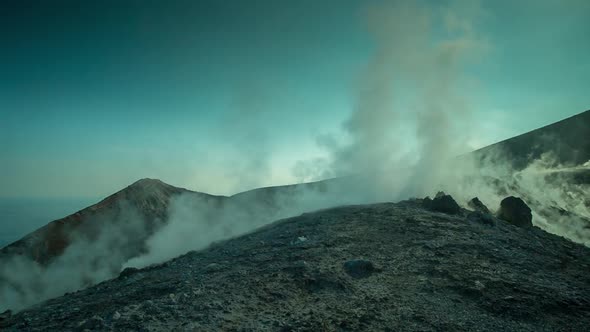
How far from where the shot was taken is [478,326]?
19.2 feet

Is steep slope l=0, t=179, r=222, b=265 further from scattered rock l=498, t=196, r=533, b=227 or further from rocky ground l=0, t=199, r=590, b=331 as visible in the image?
scattered rock l=498, t=196, r=533, b=227

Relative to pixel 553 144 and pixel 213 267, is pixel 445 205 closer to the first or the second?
pixel 213 267

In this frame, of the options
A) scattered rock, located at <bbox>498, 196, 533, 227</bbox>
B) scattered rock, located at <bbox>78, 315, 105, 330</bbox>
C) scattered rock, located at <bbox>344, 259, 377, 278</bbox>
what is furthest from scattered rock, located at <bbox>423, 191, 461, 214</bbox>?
scattered rock, located at <bbox>78, 315, 105, 330</bbox>

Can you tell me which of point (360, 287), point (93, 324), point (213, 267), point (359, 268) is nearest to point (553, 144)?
point (359, 268)

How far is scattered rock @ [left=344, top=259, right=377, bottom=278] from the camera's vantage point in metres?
8.36

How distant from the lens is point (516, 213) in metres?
15.4

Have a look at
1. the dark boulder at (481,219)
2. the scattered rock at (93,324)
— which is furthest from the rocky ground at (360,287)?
the dark boulder at (481,219)

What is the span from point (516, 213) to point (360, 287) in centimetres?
1253

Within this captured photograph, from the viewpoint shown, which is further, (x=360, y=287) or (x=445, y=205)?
(x=445, y=205)

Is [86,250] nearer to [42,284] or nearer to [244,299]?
[42,284]

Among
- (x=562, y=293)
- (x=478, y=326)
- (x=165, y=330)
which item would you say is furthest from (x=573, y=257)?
(x=165, y=330)

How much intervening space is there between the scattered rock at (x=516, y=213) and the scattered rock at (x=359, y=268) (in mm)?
11188

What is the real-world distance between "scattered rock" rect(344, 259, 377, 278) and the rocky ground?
36mm

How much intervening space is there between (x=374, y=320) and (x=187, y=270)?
259 inches
